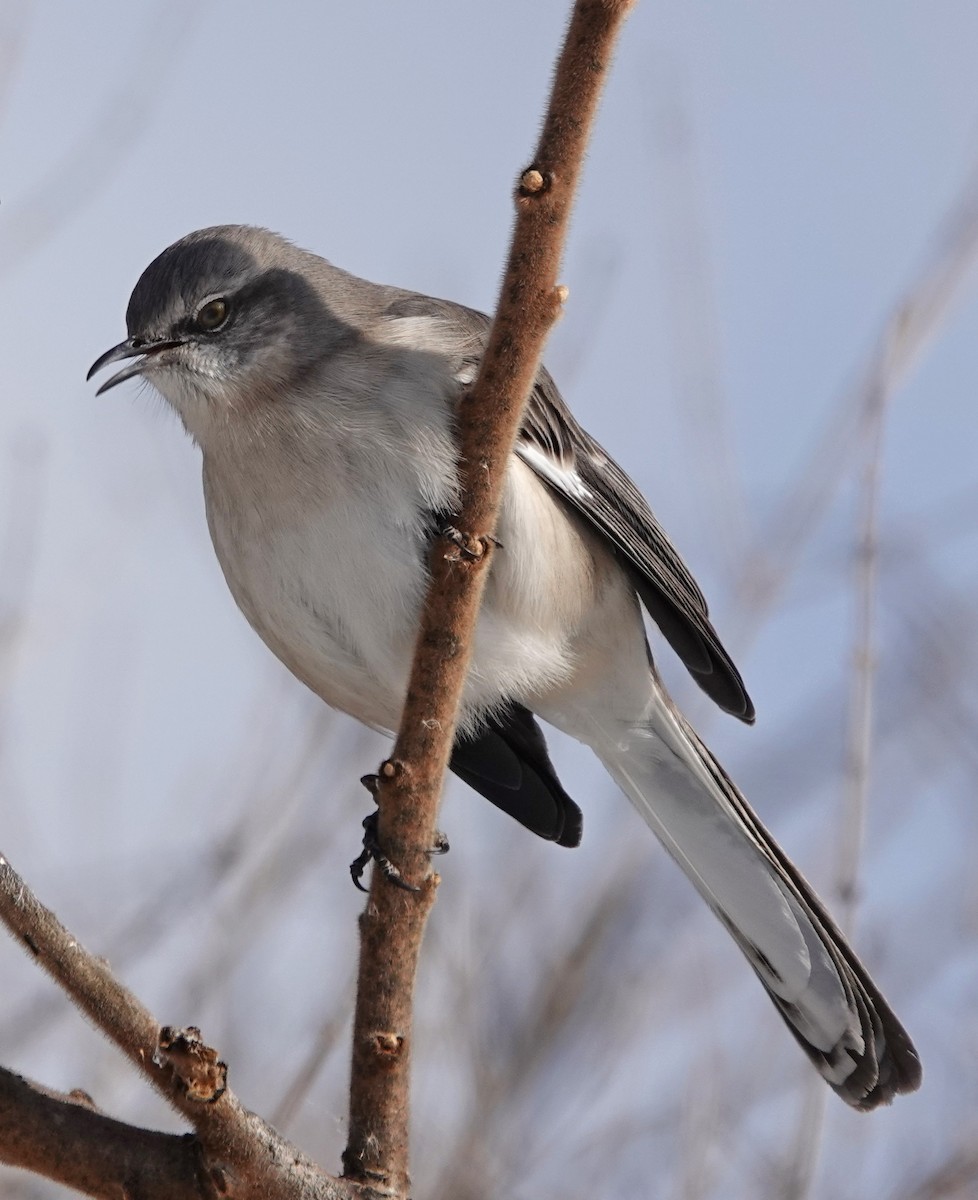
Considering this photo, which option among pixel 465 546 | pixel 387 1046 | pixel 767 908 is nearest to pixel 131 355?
pixel 465 546

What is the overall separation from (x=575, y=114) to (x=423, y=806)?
1.34m

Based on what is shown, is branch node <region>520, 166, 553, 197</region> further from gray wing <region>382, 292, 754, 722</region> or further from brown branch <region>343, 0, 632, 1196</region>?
gray wing <region>382, 292, 754, 722</region>

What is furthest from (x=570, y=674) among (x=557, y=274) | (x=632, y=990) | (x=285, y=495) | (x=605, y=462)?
(x=557, y=274)

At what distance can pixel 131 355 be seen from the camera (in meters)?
3.87

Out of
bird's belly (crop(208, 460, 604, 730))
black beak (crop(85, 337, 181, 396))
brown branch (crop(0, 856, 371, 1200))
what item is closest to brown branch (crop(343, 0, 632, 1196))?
brown branch (crop(0, 856, 371, 1200))

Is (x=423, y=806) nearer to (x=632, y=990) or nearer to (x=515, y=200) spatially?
(x=515, y=200)

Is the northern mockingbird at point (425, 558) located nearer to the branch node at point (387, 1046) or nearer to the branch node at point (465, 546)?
the branch node at point (465, 546)

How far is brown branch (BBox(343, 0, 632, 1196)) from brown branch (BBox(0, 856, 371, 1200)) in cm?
33

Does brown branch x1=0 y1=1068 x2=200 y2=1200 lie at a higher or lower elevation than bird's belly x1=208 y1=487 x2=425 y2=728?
lower

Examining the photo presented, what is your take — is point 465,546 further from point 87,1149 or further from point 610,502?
point 610,502

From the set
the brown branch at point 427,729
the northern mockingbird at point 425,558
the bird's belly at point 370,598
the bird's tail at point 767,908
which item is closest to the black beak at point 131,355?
the northern mockingbird at point 425,558

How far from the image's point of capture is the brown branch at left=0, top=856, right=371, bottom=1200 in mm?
2064

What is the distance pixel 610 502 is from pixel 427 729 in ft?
4.76

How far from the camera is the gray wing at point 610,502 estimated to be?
12.2ft
